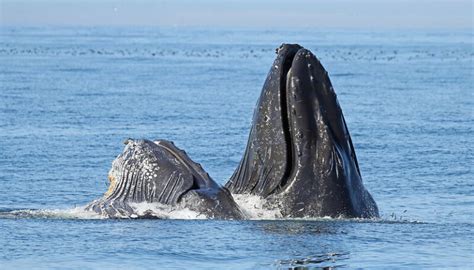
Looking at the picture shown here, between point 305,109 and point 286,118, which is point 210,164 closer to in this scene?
point 286,118

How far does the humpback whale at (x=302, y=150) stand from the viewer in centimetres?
927

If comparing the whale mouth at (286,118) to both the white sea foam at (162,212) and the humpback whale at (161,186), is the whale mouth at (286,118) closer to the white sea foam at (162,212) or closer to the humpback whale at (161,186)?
the humpback whale at (161,186)

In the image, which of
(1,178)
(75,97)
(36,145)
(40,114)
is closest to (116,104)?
(75,97)

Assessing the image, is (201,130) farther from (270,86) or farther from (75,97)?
(270,86)

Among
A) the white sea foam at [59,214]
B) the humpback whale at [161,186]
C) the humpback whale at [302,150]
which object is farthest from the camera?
the white sea foam at [59,214]

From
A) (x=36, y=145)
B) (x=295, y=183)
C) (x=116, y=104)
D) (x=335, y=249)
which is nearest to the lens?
(x=335, y=249)

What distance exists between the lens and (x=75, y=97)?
27.7 metres

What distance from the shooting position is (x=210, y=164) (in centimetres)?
1634

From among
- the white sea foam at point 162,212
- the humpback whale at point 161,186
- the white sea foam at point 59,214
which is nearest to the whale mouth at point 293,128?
the humpback whale at point 161,186

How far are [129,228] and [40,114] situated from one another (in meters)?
14.2

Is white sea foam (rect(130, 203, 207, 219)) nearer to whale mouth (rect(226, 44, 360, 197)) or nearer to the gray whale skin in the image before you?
the gray whale skin

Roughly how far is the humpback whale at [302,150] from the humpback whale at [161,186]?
370 millimetres

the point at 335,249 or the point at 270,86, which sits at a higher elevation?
the point at 270,86

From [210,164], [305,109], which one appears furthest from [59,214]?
[210,164]
